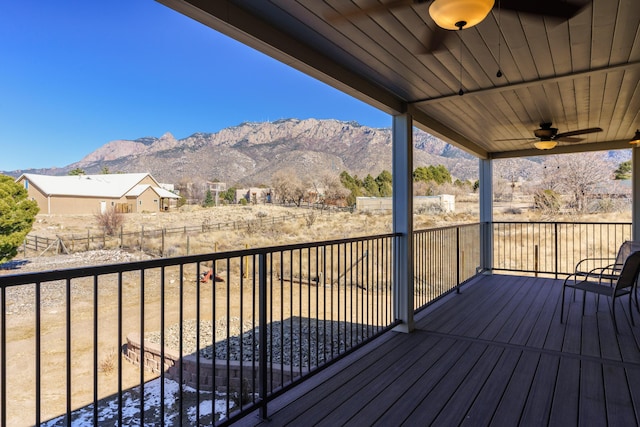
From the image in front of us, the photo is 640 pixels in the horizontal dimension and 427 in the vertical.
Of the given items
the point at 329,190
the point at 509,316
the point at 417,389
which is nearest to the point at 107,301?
the point at 329,190

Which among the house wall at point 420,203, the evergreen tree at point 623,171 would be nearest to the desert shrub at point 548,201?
the evergreen tree at point 623,171

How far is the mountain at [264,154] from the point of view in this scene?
21391mm

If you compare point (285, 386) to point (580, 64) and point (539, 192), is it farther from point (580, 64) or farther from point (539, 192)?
point (539, 192)

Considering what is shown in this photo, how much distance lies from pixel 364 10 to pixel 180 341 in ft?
6.30

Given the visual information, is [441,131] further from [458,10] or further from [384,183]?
[384,183]

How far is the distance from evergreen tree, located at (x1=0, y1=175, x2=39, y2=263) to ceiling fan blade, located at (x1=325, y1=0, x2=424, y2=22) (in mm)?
11249

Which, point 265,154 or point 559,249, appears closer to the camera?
point 559,249

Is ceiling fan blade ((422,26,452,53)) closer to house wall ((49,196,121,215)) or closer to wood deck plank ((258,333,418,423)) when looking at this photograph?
wood deck plank ((258,333,418,423))

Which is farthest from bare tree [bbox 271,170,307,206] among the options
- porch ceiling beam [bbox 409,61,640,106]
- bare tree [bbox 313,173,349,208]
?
porch ceiling beam [bbox 409,61,640,106]

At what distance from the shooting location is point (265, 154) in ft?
81.2

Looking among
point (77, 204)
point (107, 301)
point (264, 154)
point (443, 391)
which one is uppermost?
point (264, 154)

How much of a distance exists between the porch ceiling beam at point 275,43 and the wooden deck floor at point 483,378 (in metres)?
2.07

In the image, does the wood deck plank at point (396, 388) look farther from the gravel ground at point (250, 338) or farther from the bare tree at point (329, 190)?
the bare tree at point (329, 190)

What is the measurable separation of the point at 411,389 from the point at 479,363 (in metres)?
0.72
